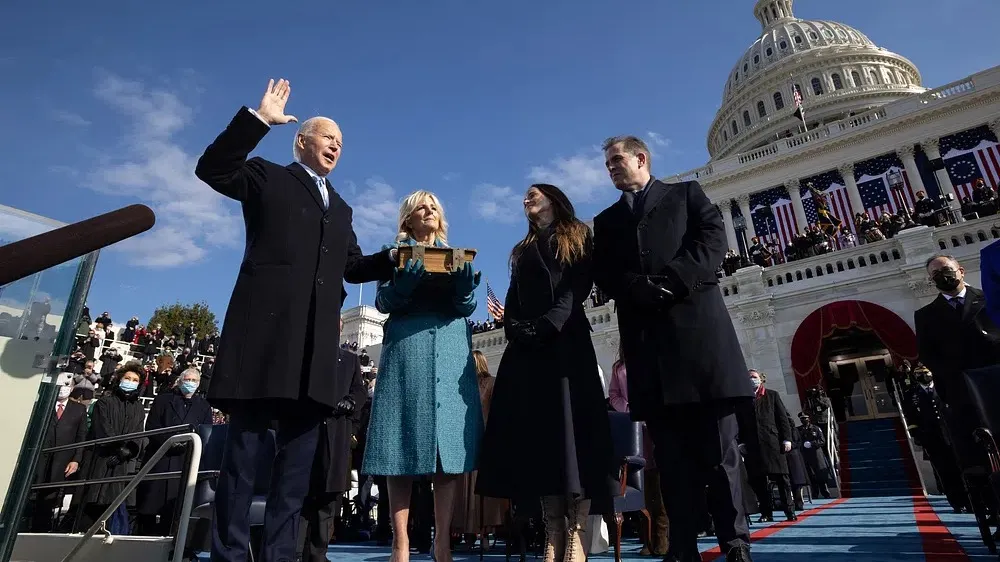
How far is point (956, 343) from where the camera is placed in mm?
4188

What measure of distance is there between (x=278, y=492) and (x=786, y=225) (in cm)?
3363

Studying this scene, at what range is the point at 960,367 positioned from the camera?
13.6 feet

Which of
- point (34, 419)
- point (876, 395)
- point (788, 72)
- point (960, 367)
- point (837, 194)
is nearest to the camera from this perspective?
point (34, 419)

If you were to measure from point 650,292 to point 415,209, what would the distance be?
4.67ft

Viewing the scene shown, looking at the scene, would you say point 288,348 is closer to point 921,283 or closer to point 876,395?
point 921,283

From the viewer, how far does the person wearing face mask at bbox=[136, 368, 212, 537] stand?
5004 mm

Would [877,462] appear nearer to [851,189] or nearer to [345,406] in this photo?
[345,406]

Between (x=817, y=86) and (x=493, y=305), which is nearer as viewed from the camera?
(x=493, y=305)

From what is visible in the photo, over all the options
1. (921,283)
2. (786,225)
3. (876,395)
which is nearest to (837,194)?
(786,225)

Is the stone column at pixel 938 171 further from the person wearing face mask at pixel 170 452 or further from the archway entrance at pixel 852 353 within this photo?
the person wearing face mask at pixel 170 452

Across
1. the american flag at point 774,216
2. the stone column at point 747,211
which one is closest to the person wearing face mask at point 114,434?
the american flag at point 774,216

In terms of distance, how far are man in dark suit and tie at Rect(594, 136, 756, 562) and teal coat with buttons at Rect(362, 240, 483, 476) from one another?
3.03 feet

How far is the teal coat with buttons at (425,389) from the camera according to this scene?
2.53 metres

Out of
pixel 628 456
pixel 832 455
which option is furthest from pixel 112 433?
pixel 832 455
